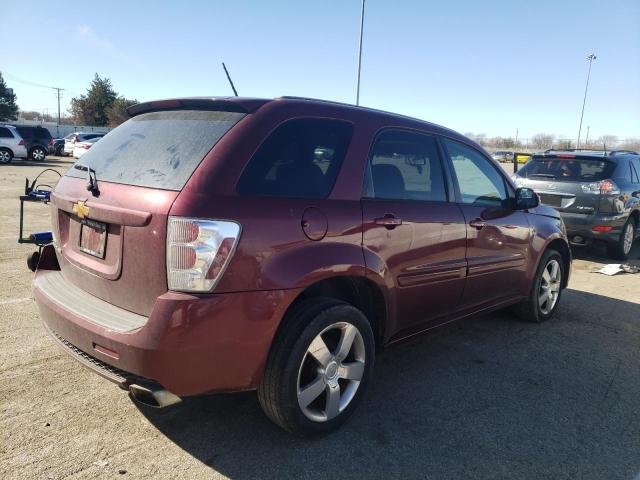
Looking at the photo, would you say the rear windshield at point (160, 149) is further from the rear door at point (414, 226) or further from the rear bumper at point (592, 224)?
the rear bumper at point (592, 224)

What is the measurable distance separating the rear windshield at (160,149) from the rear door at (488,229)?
193 centimetres

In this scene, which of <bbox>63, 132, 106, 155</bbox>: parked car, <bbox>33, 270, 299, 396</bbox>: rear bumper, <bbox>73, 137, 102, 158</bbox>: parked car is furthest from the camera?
<bbox>63, 132, 106, 155</bbox>: parked car

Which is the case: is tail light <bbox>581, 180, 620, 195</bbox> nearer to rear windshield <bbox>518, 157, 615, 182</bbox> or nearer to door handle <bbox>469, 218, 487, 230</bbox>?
rear windshield <bbox>518, 157, 615, 182</bbox>

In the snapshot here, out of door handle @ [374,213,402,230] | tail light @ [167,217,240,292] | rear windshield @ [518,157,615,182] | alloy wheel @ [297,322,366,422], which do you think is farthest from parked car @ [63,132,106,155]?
tail light @ [167,217,240,292]

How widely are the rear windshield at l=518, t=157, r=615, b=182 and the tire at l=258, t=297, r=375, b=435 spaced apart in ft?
21.4

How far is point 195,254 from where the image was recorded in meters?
2.30

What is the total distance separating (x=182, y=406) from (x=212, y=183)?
4.94ft

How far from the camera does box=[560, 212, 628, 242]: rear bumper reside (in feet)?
25.8

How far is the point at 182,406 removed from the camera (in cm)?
311

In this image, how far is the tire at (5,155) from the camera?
77.9ft

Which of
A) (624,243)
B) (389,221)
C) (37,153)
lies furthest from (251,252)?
(37,153)

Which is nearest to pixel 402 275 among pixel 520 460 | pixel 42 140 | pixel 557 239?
pixel 520 460

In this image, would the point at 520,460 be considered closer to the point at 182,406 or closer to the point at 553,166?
the point at 182,406

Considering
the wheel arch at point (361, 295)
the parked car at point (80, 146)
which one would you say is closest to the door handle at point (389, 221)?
the wheel arch at point (361, 295)
